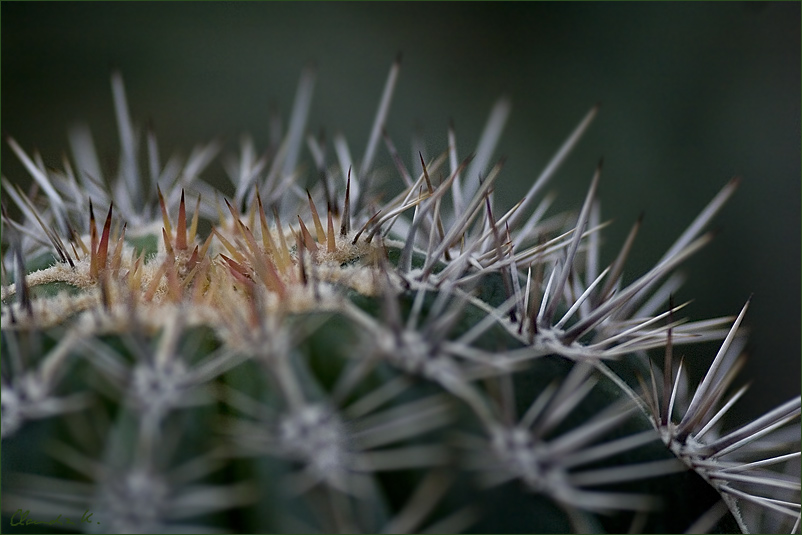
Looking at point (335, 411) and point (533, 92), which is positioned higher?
point (533, 92)

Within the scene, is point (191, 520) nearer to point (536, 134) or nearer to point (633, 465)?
point (633, 465)

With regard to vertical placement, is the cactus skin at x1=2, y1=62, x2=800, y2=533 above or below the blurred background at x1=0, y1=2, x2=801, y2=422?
below

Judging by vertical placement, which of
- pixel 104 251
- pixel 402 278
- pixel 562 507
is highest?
pixel 104 251

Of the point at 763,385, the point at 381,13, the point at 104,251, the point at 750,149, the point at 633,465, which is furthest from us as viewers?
the point at 381,13

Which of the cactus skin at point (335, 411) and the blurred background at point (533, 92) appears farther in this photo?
the blurred background at point (533, 92)

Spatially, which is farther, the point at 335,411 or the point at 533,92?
the point at 533,92

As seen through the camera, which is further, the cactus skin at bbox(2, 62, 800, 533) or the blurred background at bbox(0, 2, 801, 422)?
the blurred background at bbox(0, 2, 801, 422)

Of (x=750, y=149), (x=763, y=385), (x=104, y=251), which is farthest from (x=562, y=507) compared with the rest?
(x=750, y=149)

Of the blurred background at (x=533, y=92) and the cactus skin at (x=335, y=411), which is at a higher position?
the blurred background at (x=533, y=92)
